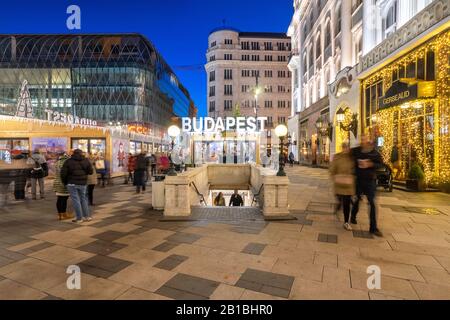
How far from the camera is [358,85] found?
1744 cm

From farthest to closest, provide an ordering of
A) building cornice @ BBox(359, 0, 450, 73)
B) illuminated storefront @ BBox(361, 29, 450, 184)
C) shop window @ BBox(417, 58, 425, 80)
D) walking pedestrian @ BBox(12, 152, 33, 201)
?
1. shop window @ BBox(417, 58, 425, 80)
2. illuminated storefront @ BBox(361, 29, 450, 184)
3. building cornice @ BBox(359, 0, 450, 73)
4. walking pedestrian @ BBox(12, 152, 33, 201)

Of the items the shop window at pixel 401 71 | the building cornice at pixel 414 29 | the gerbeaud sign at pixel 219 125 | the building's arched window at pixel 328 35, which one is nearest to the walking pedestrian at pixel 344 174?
the building cornice at pixel 414 29

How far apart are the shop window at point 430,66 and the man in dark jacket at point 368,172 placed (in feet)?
26.7

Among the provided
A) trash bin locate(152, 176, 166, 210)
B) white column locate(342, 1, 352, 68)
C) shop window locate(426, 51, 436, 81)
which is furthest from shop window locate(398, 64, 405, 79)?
trash bin locate(152, 176, 166, 210)

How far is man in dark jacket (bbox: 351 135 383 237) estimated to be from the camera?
18.2 ft

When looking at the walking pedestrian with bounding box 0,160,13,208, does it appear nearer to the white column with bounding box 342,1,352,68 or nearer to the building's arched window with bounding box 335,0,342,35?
the white column with bounding box 342,1,352,68

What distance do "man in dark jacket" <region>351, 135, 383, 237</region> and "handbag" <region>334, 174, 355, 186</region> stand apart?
0.15m

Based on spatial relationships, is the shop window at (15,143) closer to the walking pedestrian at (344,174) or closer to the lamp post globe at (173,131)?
the lamp post globe at (173,131)

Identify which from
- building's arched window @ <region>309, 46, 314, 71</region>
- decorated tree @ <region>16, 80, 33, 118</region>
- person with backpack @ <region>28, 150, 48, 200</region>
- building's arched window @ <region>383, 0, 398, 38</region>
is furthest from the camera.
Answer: building's arched window @ <region>309, 46, 314, 71</region>

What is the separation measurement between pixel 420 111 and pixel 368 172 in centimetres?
879

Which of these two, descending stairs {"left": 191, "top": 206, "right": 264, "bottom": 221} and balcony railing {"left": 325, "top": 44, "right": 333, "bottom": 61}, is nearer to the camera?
descending stairs {"left": 191, "top": 206, "right": 264, "bottom": 221}

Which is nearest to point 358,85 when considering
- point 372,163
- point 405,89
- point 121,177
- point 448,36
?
point 405,89

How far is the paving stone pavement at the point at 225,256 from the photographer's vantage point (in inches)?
135
